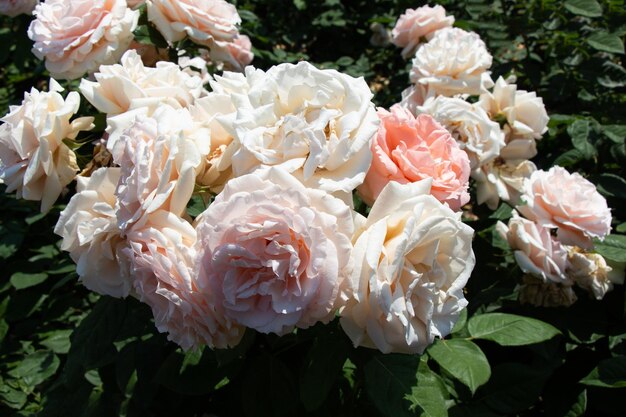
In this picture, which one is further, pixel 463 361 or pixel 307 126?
pixel 463 361

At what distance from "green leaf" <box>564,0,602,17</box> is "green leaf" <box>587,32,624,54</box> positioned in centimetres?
11

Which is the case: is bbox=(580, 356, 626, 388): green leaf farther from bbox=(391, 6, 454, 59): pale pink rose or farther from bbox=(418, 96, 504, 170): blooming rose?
bbox=(391, 6, 454, 59): pale pink rose

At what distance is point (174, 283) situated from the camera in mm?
941

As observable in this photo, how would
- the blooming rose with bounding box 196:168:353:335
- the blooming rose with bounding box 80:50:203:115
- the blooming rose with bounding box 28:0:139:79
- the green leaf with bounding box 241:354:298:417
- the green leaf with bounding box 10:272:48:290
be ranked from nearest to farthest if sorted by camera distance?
the blooming rose with bounding box 196:168:353:335 < the blooming rose with bounding box 80:50:203:115 < the green leaf with bounding box 241:354:298:417 < the blooming rose with bounding box 28:0:139:79 < the green leaf with bounding box 10:272:48:290

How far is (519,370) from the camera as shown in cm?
164

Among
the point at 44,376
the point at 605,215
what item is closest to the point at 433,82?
the point at 605,215

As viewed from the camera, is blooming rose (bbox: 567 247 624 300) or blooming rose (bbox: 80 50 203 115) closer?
blooming rose (bbox: 80 50 203 115)

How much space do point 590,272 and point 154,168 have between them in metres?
1.29

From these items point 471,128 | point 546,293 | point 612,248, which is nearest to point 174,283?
point 471,128

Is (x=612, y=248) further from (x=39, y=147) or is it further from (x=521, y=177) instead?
(x=39, y=147)

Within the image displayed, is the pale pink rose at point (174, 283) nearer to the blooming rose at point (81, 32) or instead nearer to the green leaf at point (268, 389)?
the green leaf at point (268, 389)

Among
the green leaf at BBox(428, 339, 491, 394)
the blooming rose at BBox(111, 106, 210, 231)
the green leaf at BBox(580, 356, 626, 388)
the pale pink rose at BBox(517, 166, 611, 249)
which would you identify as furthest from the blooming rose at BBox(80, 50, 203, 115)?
the green leaf at BBox(580, 356, 626, 388)

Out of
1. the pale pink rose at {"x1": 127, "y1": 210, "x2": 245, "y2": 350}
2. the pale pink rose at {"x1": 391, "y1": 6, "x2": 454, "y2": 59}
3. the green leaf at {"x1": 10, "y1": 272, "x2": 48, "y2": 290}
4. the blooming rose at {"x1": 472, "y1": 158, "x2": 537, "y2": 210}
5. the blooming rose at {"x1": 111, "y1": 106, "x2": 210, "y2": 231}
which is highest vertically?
the blooming rose at {"x1": 111, "y1": 106, "x2": 210, "y2": 231}

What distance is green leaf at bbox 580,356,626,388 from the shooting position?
1517 mm
